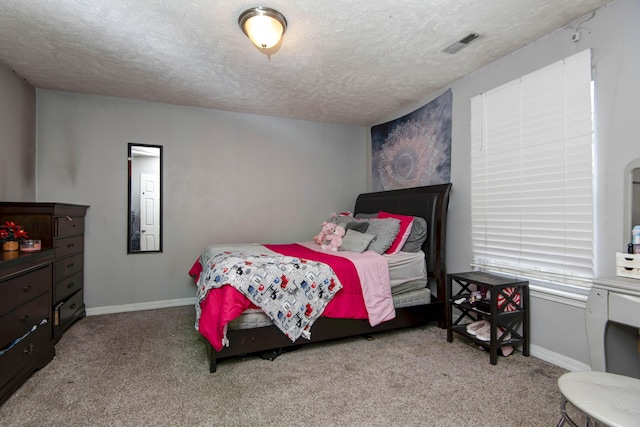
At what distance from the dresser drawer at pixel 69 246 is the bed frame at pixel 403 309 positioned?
1767 mm

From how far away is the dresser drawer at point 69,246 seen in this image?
9.62ft

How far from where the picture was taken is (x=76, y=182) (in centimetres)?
363

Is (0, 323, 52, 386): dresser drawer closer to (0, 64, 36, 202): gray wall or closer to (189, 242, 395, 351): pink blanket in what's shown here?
(189, 242, 395, 351): pink blanket

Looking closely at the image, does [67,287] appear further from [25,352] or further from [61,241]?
[25,352]

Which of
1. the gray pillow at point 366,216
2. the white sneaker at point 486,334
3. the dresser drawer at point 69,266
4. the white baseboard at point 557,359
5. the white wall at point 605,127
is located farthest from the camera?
the gray pillow at point 366,216

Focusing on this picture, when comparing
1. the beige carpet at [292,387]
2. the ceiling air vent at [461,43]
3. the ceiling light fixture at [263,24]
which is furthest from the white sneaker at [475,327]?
the ceiling light fixture at [263,24]

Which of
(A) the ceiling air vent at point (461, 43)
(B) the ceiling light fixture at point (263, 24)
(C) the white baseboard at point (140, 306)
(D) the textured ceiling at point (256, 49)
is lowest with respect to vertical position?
(C) the white baseboard at point (140, 306)

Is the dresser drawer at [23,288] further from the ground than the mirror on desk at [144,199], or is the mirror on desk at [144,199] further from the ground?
the mirror on desk at [144,199]

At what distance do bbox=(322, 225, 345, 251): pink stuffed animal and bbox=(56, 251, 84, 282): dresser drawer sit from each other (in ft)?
8.22

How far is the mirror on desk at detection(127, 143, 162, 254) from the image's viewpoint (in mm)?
3854

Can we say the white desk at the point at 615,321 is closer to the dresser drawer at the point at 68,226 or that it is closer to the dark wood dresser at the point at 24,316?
the dark wood dresser at the point at 24,316

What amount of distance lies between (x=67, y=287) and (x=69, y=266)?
0.21 metres

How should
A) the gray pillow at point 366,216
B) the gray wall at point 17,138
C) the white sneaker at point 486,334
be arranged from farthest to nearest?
the gray pillow at point 366,216 → the gray wall at point 17,138 → the white sneaker at point 486,334

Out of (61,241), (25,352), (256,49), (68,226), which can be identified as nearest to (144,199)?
(68,226)
